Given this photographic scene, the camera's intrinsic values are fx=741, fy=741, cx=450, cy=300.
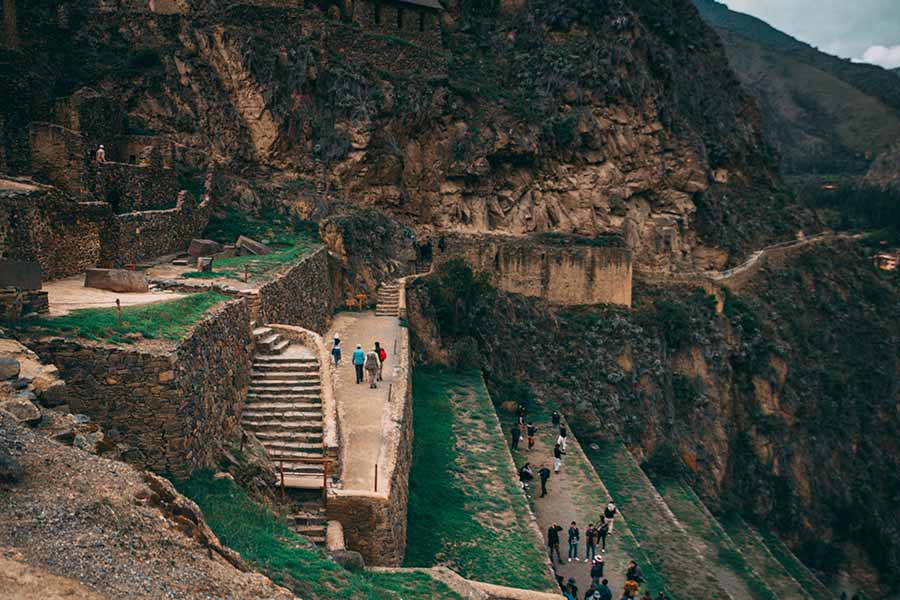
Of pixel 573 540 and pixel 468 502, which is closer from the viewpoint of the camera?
pixel 468 502

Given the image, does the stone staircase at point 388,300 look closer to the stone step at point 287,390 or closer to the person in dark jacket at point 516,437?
the person in dark jacket at point 516,437

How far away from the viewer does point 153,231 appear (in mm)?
19188

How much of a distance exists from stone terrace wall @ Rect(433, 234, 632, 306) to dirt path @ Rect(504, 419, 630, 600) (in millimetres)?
8495

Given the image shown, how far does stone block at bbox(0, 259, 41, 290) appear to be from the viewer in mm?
9914

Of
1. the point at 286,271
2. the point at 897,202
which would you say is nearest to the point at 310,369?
the point at 286,271

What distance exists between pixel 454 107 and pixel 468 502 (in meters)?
22.8

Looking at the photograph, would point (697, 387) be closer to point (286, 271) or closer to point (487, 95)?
point (487, 95)

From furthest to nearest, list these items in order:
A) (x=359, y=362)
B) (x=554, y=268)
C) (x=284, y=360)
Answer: (x=554, y=268) → (x=359, y=362) → (x=284, y=360)

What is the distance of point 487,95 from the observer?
3588cm

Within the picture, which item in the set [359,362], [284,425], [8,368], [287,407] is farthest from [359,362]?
[8,368]

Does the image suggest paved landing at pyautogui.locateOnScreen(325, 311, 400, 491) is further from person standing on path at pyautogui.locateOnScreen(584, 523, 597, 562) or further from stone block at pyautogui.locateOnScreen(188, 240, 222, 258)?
person standing on path at pyautogui.locateOnScreen(584, 523, 597, 562)

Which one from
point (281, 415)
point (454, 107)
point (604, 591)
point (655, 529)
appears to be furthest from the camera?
point (454, 107)

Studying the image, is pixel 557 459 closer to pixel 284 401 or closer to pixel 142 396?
pixel 284 401

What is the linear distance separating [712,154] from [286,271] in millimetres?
33346
